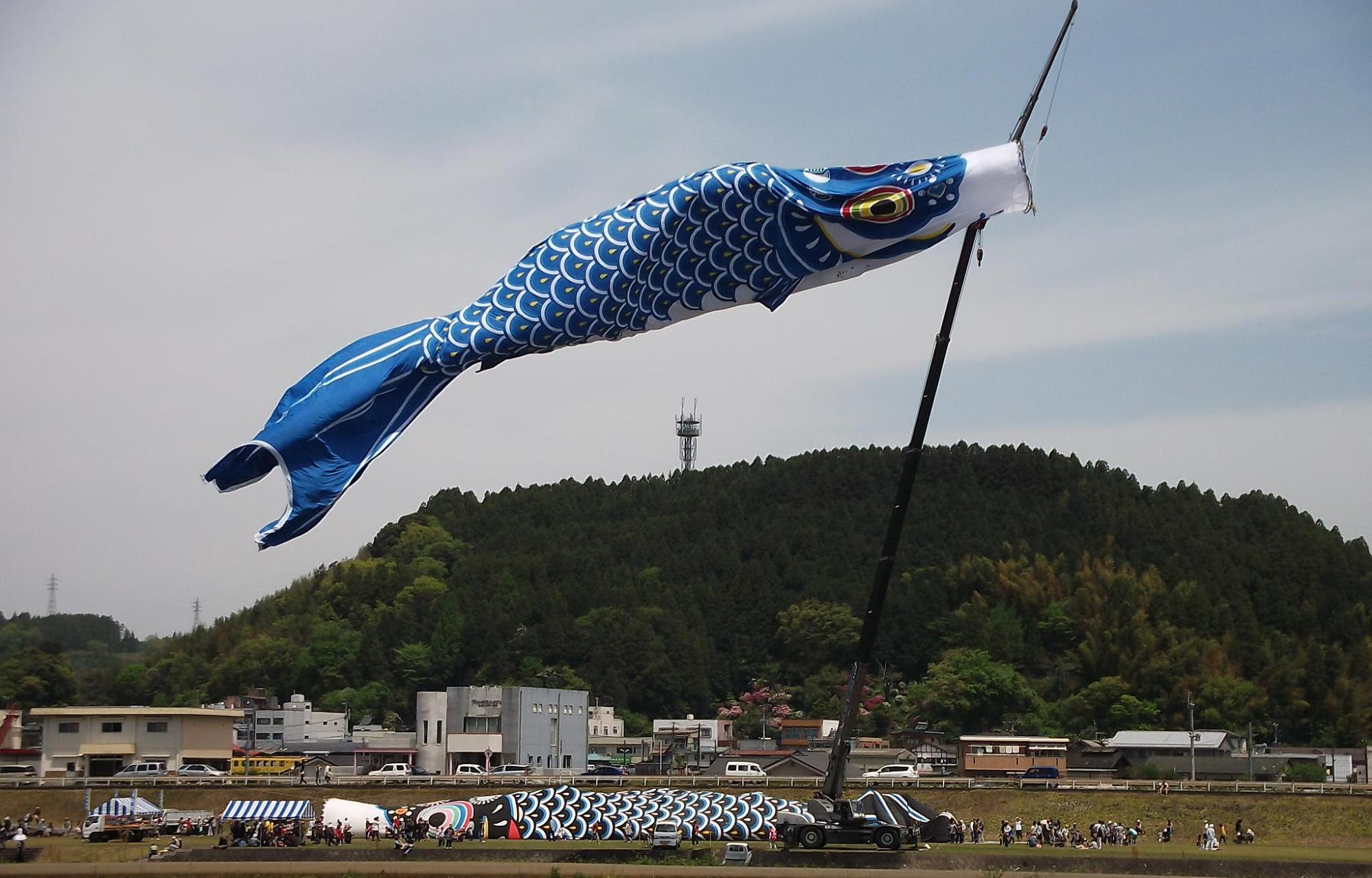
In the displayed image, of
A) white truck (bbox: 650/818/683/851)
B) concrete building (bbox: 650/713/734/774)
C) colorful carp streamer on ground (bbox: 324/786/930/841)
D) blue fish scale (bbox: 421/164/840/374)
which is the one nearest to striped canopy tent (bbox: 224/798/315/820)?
colorful carp streamer on ground (bbox: 324/786/930/841)

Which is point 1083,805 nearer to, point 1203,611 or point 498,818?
point 498,818

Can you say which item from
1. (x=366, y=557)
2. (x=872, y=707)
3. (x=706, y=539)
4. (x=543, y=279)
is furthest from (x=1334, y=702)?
(x=366, y=557)

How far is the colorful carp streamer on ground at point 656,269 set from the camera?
75.7 feet

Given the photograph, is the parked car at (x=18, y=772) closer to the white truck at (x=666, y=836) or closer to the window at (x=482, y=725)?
the window at (x=482, y=725)

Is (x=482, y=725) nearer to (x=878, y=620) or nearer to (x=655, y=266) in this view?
(x=878, y=620)

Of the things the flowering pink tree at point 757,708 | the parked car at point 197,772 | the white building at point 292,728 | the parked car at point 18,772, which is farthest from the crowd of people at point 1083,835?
the flowering pink tree at point 757,708

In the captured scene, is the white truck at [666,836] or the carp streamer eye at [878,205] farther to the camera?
the white truck at [666,836]

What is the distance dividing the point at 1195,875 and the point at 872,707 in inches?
2868

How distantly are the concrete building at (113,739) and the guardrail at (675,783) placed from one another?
4143 mm

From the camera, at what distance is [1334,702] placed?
3521 inches

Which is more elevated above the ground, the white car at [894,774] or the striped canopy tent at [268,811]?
the striped canopy tent at [268,811]

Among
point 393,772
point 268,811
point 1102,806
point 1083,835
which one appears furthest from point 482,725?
point 1083,835

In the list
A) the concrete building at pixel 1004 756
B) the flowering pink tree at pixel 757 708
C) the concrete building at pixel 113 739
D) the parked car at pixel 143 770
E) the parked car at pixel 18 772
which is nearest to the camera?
the parked car at pixel 143 770

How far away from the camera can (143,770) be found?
2232 inches
